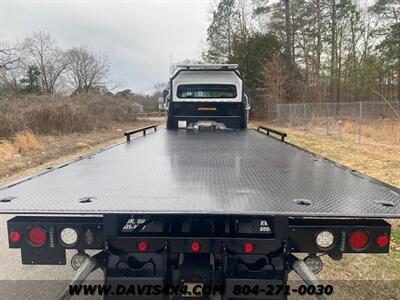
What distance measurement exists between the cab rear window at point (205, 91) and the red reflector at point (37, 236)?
19.9 feet

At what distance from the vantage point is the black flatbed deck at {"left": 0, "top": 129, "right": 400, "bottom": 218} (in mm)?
1894

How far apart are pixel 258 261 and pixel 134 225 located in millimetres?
827

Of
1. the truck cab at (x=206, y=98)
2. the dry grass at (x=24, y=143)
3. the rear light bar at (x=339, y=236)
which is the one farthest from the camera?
the dry grass at (x=24, y=143)

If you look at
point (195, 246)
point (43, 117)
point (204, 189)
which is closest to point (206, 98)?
point (204, 189)

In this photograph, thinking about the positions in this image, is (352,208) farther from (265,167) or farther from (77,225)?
(77,225)

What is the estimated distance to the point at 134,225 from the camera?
2.24 m

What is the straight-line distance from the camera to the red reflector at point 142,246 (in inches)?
82.8

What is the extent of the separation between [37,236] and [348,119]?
799 inches

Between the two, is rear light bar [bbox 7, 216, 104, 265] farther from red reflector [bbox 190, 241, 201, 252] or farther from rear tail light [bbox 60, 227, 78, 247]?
red reflector [bbox 190, 241, 201, 252]

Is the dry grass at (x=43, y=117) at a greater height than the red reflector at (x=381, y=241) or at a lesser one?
greater

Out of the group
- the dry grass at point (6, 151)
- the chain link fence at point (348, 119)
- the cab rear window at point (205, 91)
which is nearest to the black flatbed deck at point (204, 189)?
the cab rear window at point (205, 91)

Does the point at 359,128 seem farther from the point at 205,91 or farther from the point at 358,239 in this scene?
the point at 358,239

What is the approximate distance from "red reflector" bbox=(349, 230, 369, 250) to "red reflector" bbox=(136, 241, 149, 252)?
49.0 inches

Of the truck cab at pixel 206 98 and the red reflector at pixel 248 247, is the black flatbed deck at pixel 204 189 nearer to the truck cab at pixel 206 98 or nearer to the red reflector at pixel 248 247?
the red reflector at pixel 248 247
